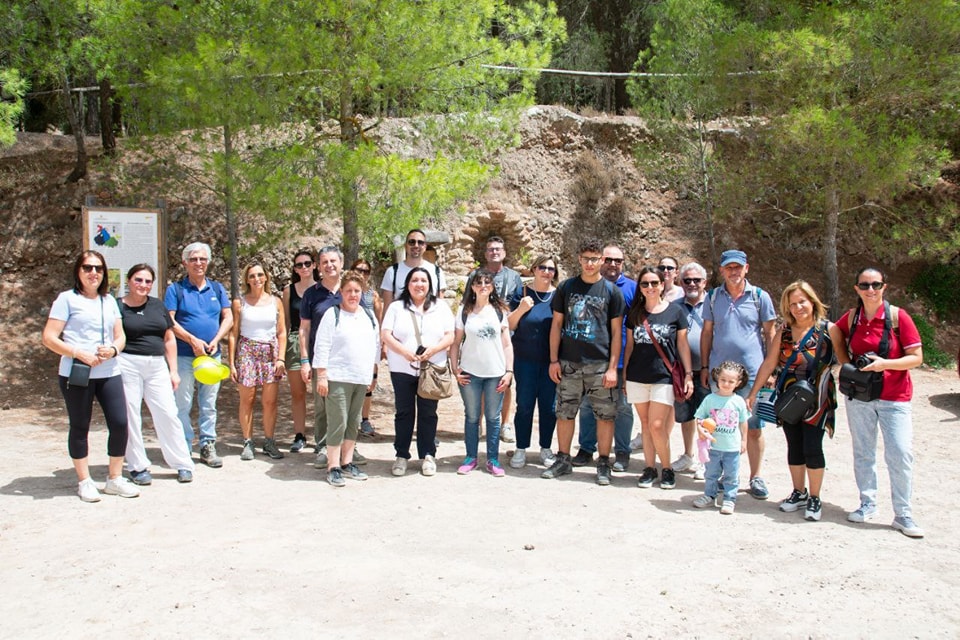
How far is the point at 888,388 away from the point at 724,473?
118 centimetres

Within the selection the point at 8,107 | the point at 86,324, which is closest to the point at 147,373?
the point at 86,324

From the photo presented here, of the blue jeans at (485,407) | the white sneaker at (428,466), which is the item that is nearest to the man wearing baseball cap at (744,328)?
the blue jeans at (485,407)

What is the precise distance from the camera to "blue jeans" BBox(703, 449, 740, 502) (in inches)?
208

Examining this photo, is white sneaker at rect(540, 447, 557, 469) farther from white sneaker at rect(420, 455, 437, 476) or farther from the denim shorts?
white sneaker at rect(420, 455, 437, 476)

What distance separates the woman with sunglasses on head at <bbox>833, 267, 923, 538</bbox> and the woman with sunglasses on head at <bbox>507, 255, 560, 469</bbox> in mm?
2243

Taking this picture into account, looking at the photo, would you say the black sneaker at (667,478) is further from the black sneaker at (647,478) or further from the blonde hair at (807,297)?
the blonde hair at (807,297)

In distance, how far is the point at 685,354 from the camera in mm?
5625

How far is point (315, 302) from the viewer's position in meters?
6.27

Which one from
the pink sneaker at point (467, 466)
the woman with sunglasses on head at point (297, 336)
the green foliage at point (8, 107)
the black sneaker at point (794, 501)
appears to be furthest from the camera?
the green foliage at point (8, 107)

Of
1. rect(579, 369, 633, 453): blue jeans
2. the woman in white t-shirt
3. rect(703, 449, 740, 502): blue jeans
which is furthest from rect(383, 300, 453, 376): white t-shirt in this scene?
rect(703, 449, 740, 502): blue jeans

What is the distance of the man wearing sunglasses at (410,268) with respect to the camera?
22.7 feet

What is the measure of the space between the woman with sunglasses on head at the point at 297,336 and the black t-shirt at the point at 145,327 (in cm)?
123

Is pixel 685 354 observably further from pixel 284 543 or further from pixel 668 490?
pixel 284 543

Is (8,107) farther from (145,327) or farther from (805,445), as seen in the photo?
(805,445)
